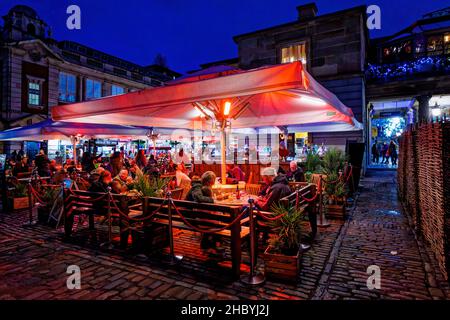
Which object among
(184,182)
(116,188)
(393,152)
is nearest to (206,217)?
(116,188)

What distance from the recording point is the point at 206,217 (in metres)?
4.58

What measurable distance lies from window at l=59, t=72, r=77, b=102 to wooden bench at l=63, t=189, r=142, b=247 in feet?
89.5

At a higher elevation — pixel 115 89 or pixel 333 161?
pixel 115 89

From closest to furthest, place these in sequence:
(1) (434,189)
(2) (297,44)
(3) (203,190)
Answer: (1) (434,189)
(3) (203,190)
(2) (297,44)

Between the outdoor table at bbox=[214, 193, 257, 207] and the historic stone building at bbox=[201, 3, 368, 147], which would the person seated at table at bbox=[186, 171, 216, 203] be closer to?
the outdoor table at bbox=[214, 193, 257, 207]

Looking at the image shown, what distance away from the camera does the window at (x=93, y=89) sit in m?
31.2

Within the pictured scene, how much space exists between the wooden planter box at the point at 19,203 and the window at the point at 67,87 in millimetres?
23201

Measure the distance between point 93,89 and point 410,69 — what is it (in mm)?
30747

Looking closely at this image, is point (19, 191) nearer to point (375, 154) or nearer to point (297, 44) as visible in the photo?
point (297, 44)

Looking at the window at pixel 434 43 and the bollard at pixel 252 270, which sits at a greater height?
the window at pixel 434 43

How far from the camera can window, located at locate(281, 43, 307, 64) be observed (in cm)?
1916

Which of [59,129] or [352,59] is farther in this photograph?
[352,59]

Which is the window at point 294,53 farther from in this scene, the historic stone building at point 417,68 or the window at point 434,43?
the window at point 434,43

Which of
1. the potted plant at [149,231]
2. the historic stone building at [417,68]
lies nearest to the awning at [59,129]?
the potted plant at [149,231]
